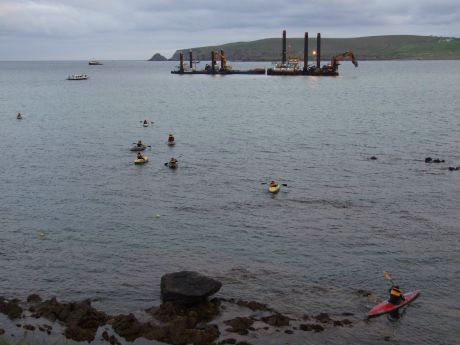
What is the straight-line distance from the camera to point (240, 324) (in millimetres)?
30266

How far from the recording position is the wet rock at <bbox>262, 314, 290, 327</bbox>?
30.5 metres

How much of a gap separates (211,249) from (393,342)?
16203 mm

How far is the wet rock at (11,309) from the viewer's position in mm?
31677

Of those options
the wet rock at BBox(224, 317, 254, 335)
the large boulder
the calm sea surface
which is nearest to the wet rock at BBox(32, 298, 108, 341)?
the calm sea surface

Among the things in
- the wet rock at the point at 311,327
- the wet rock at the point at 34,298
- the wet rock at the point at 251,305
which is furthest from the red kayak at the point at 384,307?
the wet rock at the point at 34,298

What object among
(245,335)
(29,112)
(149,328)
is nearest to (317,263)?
(245,335)

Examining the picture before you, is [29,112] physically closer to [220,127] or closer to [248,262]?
[220,127]

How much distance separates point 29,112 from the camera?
13950 centimetres

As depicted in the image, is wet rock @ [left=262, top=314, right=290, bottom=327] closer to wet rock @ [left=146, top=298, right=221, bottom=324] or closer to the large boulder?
wet rock @ [left=146, top=298, right=221, bottom=324]

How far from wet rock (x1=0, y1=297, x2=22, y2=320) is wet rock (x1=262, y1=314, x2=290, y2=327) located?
13.8m

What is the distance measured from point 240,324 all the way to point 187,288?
3.93m

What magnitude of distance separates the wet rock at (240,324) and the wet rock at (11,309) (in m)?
11.8

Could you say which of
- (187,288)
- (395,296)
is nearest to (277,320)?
(187,288)

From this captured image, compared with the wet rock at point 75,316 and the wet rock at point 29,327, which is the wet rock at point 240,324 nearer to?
the wet rock at point 75,316
